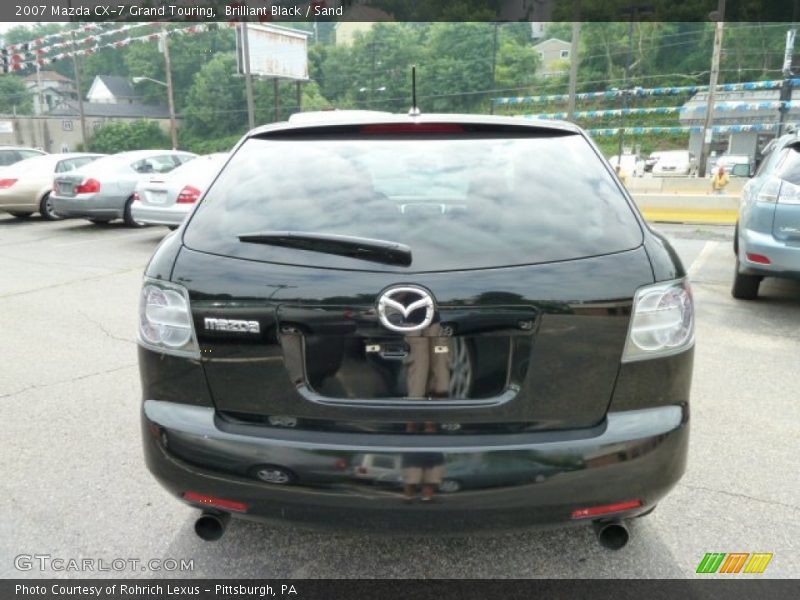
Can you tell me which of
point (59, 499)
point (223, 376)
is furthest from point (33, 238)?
point (223, 376)

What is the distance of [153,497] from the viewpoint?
2885mm

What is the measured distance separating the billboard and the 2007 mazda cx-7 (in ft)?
110

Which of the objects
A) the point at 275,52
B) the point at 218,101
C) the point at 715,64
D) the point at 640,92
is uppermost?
the point at 275,52


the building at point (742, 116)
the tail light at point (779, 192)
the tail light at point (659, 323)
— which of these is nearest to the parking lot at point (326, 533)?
Result: the tail light at point (659, 323)

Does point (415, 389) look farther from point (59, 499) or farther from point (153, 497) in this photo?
point (59, 499)

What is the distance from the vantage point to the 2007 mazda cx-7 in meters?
1.83

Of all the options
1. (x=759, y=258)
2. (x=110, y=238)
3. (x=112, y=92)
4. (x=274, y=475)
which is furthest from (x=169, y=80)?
(x=112, y=92)

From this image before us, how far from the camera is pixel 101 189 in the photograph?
12336mm

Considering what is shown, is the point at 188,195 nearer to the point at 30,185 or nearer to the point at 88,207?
the point at 88,207

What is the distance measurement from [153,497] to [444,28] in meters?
88.2

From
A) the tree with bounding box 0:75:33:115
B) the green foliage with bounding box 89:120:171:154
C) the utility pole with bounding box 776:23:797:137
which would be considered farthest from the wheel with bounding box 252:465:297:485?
the tree with bounding box 0:75:33:115

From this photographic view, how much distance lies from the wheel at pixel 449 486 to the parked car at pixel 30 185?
14.4 meters

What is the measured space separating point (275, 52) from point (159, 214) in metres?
29.6

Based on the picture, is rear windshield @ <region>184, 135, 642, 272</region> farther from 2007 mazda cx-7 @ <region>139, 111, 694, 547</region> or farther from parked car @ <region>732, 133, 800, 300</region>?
parked car @ <region>732, 133, 800, 300</region>
